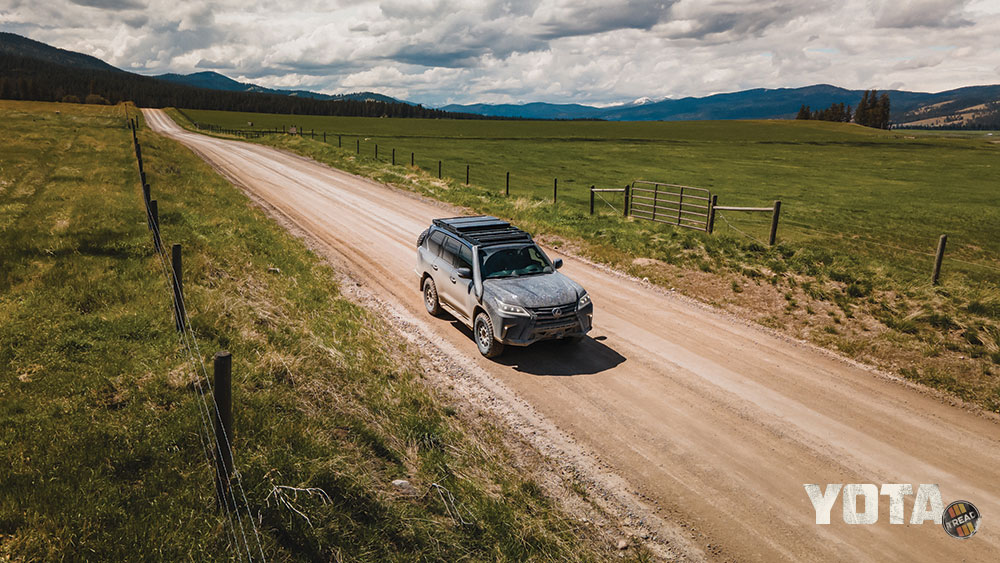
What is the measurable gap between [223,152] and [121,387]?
144 feet

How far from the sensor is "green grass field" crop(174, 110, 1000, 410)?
1139cm

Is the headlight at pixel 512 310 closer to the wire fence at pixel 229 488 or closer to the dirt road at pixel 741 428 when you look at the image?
the dirt road at pixel 741 428

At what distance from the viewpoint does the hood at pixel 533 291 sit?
33.8 feet

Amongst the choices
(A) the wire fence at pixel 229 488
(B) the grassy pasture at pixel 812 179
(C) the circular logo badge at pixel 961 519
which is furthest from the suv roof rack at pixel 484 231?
(B) the grassy pasture at pixel 812 179

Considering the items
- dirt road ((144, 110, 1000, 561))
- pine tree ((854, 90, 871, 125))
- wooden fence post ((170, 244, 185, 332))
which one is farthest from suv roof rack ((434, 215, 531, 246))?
pine tree ((854, 90, 871, 125))

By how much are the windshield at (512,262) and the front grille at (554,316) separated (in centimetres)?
140

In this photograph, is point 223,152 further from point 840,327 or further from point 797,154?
point 797,154

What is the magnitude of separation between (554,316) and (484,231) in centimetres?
322

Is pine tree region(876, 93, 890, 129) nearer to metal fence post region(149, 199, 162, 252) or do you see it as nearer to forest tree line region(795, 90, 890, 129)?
forest tree line region(795, 90, 890, 129)

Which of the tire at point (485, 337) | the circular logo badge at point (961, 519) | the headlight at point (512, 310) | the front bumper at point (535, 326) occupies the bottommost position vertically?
the circular logo badge at point (961, 519)

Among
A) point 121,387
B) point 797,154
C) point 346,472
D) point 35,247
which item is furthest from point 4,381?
point 797,154

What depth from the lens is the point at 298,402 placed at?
7.26 meters

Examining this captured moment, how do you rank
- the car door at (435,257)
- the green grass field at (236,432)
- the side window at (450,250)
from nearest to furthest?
the green grass field at (236,432) → the side window at (450,250) → the car door at (435,257)

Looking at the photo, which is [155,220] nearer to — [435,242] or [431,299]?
[435,242]
